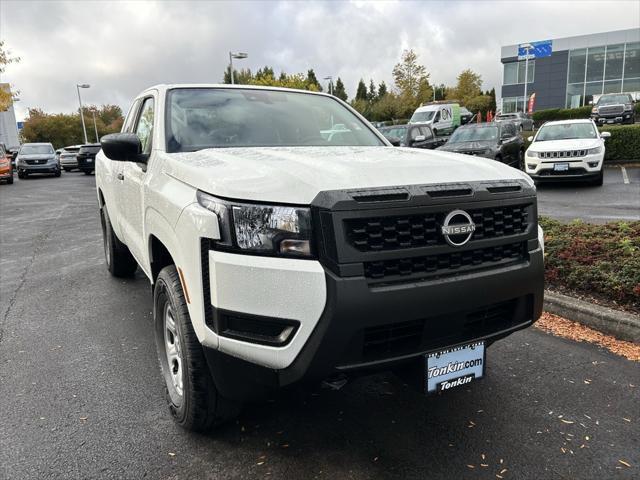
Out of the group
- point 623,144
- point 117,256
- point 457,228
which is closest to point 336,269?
point 457,228

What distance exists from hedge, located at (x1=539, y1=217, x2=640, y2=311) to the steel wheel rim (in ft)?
11.8

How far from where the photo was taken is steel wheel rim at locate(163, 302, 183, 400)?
9.30ft

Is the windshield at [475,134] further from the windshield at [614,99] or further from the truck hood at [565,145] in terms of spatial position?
the windshield at [614,99]

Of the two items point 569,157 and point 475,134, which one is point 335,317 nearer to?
point 569,157

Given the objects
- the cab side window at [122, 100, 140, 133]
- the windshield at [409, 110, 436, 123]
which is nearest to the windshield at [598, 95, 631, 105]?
the windshield at [409, 110, 436, 123]

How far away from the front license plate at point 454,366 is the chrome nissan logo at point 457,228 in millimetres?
526

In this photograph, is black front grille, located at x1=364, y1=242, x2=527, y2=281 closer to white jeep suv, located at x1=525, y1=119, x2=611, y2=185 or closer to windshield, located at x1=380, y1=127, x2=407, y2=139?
white jeep suv, located at x1=525, y1=119, x2=611, y2=185

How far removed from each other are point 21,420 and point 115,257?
9.89 feet

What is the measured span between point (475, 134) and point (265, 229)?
44.8ft

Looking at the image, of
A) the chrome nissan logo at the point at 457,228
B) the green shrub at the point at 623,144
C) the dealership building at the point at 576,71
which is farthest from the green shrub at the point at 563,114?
the chrome nissan logo at the point at 457,228

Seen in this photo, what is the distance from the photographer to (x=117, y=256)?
5.80m

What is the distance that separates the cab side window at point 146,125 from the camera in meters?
3.61

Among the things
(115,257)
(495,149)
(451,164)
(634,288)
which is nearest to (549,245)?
(634,288)

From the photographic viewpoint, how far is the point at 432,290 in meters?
2.19
